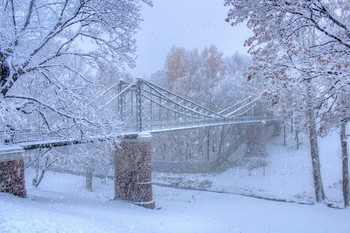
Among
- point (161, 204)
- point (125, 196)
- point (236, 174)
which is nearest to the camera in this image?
point (125, 196)

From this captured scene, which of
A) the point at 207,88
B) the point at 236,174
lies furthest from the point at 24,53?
the point at 207,88

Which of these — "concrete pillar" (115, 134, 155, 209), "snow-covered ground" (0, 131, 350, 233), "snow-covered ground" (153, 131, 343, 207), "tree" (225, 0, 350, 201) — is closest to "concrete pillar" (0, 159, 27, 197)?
"snow-covered ground" (0, 131, 350, 233)

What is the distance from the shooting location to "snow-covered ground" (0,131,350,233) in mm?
7293

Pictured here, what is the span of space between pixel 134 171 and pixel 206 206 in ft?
15.2

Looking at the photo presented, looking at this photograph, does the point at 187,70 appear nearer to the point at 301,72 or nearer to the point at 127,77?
the point at 127,77

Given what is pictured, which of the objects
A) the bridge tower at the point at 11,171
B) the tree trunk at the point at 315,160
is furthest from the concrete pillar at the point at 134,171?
the tree trunk at the point at 315,160

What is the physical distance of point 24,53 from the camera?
7230 mm

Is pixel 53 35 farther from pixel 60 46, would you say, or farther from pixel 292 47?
pixel 292 47

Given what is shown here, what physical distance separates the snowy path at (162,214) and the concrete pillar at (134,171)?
3.34 ft

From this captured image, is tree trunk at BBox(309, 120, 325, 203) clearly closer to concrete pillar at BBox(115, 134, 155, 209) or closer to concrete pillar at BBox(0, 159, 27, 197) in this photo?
concrete pillar at BBox(115, 134, 155, 209)

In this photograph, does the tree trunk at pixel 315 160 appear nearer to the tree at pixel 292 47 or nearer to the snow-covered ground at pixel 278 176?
the snow-covered ground at pixel 278 176

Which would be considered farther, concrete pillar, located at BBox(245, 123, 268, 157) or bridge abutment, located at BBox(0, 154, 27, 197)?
concrete pillar, located at BBox(245, 123, 268, 157)

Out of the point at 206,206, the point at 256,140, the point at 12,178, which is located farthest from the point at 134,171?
the point at 256,140

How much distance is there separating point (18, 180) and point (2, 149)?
89 centimetres
